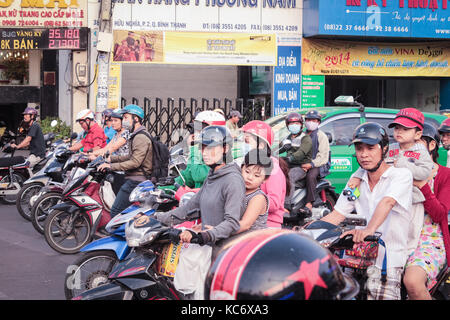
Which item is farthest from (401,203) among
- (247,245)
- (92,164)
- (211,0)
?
(211,0)

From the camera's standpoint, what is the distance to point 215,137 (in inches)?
167

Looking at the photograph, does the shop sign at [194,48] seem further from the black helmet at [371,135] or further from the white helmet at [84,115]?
the black helmet at [371,135]

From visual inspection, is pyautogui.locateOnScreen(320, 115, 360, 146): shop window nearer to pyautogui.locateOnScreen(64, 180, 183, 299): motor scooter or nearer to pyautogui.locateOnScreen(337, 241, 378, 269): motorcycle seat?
pyautogui.locateOnScreen(64, 180, 183, 299): motor scooter

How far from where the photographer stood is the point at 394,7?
1720 cm

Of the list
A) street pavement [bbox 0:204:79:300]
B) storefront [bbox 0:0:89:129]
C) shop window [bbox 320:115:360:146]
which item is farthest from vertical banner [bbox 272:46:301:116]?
street pavement [bbox 0:204:79:300]

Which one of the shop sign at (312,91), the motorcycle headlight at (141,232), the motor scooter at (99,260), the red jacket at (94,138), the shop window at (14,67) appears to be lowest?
the motor scooter at (99,260)

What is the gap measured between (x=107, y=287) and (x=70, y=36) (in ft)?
42.9

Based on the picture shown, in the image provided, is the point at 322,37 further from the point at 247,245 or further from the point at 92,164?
the point at 247,245

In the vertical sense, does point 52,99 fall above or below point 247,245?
above

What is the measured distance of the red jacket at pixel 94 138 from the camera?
10266 millimetres

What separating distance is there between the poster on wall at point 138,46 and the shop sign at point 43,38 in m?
0.94

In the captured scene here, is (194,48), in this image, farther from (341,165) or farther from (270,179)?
(270,179)

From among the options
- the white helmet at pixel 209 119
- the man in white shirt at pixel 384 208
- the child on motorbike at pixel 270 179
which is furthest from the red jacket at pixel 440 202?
the white helmet at pixel 209 119

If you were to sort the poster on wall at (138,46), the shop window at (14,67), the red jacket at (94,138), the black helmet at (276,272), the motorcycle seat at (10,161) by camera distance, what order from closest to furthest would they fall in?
the black helmet at (276,272), the red jacket at (94,138), the motorcycle seat at (10,161), the poster on wall at (138,46), the shop window at (14,67)
